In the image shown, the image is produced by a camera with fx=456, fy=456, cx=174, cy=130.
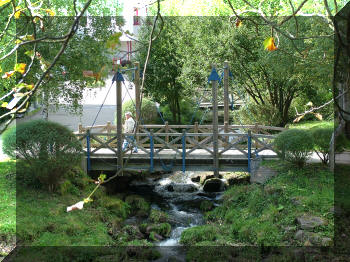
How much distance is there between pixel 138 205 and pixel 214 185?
6.77ft

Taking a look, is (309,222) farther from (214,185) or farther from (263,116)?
(263,116)

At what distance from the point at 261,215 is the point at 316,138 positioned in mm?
2105

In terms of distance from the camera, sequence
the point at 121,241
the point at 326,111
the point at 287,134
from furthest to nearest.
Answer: the point at 326,111 → the point at 287,134 → the point at 121,241

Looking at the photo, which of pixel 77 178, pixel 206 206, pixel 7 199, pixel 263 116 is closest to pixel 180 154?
pixel 206 206

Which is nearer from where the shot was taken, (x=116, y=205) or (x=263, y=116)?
(x=116, y=205)

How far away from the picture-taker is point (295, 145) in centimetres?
848

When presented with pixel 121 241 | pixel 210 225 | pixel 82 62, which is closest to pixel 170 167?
pixel 210 225

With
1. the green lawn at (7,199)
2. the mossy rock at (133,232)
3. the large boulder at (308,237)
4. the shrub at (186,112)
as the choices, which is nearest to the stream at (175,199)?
the mossy rock at (133,232)

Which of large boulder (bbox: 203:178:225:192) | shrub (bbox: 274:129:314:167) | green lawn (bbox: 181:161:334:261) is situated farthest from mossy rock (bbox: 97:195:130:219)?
shrub (bbox: 274:129:314:167)

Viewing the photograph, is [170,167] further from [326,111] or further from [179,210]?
[326,111]

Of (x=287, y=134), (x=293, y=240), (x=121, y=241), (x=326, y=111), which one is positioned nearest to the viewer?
(x=293, y=240)

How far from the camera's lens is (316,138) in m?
8.80

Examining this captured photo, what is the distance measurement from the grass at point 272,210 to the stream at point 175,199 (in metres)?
0.32

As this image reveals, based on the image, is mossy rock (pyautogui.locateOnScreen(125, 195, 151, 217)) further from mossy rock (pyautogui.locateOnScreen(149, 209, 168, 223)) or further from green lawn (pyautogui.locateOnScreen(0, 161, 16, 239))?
green lawn (pyautogui.locateOnScreen(0, 161, 16, 239))
